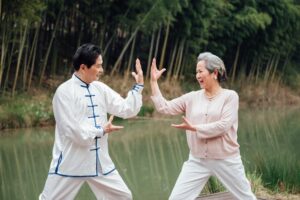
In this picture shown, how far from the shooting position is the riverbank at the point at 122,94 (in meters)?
18.6

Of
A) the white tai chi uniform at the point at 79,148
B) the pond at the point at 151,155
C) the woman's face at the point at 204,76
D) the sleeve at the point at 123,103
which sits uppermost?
the woman's face at the point at 204,76

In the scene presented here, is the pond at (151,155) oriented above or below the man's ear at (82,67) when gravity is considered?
below

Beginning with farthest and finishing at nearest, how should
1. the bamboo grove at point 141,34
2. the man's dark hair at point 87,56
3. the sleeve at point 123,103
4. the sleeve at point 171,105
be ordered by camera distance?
1. the bamboo grove at point 141,34
2. the sleeve at point 171,105
3. the sleeve at point 123,103
4. the man's dark hair at point 87,56

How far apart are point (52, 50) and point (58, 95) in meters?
19.1

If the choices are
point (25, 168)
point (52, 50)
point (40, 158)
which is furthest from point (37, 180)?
point (52, 50)

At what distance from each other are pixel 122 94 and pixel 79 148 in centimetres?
1797

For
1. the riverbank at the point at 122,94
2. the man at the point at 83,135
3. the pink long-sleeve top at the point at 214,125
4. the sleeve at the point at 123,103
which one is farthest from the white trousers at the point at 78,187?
the riverbank at the point at 122,94

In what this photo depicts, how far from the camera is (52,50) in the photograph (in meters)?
24.1

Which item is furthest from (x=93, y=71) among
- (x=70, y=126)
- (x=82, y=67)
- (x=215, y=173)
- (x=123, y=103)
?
(x=215, y=173)

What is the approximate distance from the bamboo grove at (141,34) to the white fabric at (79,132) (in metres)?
13.5

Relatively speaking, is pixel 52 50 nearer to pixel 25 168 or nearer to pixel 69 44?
pixel 69 44

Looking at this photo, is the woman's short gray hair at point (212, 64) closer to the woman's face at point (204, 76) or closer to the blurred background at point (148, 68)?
the woman's face at point (204, 76)

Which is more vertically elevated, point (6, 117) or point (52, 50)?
point (52, 50)

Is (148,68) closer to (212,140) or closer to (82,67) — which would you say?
(212,140)
